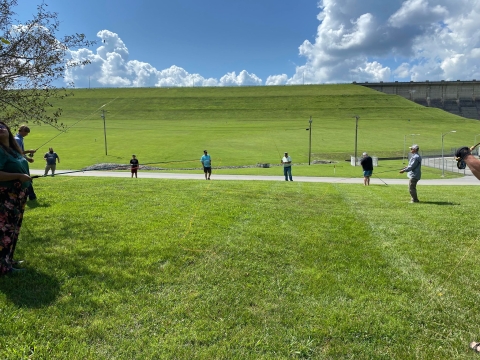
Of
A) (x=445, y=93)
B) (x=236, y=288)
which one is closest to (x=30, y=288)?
(x=236, y=288)

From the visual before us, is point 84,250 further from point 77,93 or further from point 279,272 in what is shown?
point 77,93

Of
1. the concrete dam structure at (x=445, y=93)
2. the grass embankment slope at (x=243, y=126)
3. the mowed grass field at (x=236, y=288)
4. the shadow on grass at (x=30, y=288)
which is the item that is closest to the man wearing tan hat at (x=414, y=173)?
the mowed grass field at (x=236, y=288)

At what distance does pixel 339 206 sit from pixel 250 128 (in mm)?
72256

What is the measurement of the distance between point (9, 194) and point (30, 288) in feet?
4.10

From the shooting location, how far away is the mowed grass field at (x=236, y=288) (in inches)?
123

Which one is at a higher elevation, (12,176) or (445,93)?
(445,93)

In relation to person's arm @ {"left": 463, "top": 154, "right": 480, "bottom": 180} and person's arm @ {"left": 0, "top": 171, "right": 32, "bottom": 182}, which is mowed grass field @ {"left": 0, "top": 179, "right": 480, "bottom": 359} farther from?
person's arm @ {"left": 463, "top": 154, "right": 480, "bottom": 180}

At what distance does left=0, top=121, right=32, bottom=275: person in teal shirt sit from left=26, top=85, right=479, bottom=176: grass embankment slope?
568 inches

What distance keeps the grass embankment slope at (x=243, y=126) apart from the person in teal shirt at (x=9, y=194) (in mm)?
14434

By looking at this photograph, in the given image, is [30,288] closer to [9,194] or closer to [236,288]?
[9,194]

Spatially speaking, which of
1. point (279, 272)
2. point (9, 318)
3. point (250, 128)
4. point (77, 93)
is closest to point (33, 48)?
point (9, 318)

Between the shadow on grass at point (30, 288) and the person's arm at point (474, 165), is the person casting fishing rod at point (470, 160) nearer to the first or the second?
the person's arm at point (474, 165)

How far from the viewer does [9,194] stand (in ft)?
13.6

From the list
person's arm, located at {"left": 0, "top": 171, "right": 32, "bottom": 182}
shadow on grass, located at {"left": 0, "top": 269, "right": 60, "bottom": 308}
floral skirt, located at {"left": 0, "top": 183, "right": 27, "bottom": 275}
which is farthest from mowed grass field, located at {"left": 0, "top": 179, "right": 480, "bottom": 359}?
person's arm, located at {"left": 0, "top": 171, "right": 32, "bottom": 182}
